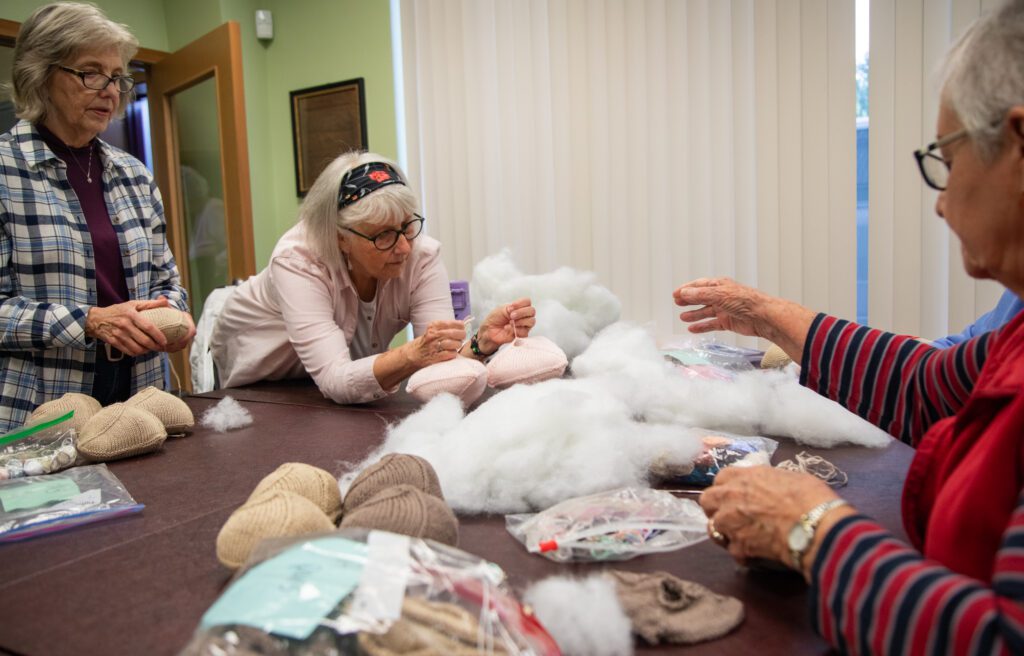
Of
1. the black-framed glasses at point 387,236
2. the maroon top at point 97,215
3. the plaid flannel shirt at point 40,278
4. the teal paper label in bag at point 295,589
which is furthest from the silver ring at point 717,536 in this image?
the maroon top at point 97,215

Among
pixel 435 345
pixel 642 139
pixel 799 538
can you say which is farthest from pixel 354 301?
pixel 642 139

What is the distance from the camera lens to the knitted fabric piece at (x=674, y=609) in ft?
2.33

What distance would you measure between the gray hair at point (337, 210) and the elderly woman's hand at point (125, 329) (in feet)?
1.53

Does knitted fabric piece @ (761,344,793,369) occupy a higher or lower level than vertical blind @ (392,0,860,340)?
lower

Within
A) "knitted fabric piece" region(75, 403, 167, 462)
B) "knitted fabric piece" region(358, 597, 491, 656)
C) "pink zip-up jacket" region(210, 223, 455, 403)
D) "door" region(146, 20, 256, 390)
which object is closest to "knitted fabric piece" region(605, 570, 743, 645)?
"knitted fabric piece" region(358, 597, 491, 656)

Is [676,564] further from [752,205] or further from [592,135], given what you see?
[592,135]

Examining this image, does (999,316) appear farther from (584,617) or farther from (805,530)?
(584,617)

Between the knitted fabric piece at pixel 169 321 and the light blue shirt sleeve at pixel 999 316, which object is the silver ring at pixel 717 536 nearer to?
the light blue shirt sleeve at pixel 999 316

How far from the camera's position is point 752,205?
324 centimetres

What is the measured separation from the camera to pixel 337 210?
1.99 m

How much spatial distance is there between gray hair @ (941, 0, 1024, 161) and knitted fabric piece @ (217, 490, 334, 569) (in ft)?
2.54

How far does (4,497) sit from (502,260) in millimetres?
1897

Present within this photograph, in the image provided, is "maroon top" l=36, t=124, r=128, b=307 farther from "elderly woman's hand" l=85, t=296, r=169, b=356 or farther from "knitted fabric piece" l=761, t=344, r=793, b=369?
"knitted fabric piece" l=761, t=344, r=793, b=369

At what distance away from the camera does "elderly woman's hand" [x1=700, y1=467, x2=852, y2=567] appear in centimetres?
76
